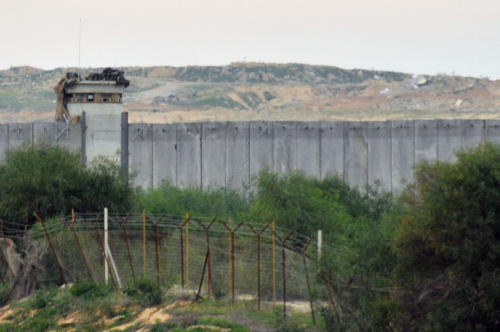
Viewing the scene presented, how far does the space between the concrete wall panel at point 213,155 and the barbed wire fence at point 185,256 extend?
8.16m

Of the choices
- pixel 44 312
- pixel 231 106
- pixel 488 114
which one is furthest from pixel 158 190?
pixel 231 106

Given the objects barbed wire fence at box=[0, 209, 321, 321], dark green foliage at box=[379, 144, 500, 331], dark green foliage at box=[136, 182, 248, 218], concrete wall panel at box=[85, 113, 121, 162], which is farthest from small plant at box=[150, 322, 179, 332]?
concrete wall panel at box=[85, 113, 121, 162]

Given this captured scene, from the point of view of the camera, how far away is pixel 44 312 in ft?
93.1

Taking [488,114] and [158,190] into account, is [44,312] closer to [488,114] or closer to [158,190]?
[158,190]

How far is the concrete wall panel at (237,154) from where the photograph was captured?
1625 inches

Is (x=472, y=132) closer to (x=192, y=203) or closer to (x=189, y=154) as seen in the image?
(x=189, y=154)

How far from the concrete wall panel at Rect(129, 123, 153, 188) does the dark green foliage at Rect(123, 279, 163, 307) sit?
1352 centimetres

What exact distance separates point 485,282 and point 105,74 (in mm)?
23490

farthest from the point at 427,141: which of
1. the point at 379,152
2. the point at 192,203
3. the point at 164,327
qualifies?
the point at 164,327

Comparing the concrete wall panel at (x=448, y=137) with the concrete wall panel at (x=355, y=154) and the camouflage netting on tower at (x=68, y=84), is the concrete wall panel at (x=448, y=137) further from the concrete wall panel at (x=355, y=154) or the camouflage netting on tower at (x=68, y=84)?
the camouflage netting on tower at (x=68, y=84)

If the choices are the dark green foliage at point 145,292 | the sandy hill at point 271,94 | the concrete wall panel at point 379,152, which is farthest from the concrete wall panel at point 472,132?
the sandy hill at point 271,94

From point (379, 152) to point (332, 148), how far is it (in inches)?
59.0

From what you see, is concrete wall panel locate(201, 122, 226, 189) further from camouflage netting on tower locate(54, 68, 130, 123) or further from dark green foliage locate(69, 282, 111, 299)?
dark green foliage locate(69, 282, 111, 299)

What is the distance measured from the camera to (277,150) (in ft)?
136
